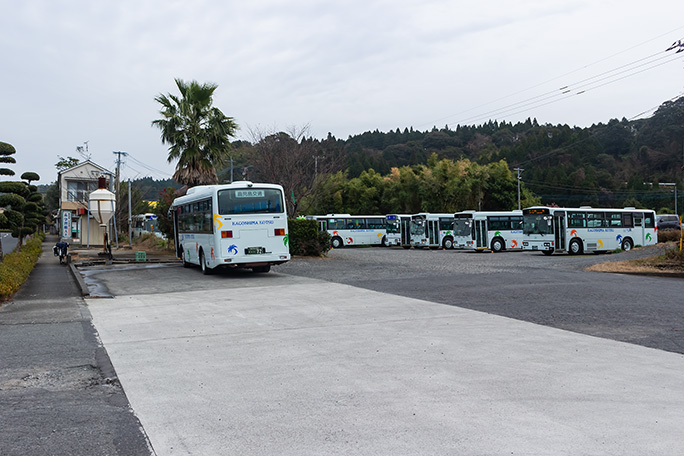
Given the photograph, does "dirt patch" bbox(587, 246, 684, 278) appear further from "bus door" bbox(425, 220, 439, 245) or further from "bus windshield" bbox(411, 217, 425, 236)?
"bus windshield" bbox(411, 217, 425, 236)

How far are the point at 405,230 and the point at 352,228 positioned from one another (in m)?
4.12

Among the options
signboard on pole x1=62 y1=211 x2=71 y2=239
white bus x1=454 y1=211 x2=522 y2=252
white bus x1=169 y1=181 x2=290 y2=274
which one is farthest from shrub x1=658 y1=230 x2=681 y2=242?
signboard on pole x1=62 y1=211 x2=71 y2=239

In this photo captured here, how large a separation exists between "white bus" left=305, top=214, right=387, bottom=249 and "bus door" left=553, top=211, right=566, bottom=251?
18424mm

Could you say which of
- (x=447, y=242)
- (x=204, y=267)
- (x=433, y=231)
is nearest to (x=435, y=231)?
(x=433, y=231)

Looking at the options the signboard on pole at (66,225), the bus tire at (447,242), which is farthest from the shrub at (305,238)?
the signboard on pole at (66,225)

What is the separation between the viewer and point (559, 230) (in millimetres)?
31156

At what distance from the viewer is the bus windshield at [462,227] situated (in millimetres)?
37844

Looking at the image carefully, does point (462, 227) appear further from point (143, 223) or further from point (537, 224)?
point (143, 223)

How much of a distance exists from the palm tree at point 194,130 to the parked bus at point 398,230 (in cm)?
1988

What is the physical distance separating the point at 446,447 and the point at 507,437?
498mm

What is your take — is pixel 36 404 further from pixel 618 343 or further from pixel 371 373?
pixel 618 343

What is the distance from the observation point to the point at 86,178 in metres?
55.9

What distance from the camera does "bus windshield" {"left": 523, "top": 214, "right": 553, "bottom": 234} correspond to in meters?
31.3

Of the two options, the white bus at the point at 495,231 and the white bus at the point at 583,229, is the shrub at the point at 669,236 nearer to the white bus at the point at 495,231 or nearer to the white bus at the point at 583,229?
the white bus at the point at 583,229
